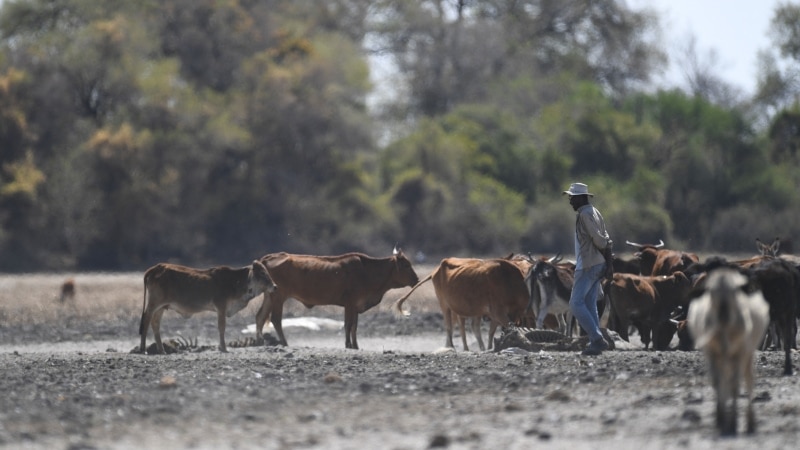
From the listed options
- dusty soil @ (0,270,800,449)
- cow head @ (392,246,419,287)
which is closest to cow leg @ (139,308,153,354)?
dusty soil @ (0,270,800,449)

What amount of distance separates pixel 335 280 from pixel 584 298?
243 inches

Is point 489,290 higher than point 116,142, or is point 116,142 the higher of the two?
point 116,142

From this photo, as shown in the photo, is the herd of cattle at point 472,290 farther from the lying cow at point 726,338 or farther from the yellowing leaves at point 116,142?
the yellowing leaves at point 116,142

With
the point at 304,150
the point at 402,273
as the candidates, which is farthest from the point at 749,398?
the point at 304,150

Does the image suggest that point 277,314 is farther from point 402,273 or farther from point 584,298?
point 584,298

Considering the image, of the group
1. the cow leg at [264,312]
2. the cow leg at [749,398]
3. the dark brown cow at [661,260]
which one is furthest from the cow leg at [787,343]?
the cow leg at [264,312]

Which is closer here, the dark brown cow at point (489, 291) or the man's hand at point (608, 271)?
the man's hand at point (608, 271)

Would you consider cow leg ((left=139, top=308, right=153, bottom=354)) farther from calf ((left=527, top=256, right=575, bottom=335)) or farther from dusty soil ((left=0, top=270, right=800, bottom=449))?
calf ((left=527, top=256, right=575, bottom=335))

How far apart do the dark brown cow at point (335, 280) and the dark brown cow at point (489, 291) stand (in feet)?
4.11

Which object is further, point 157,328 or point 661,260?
point 661,260

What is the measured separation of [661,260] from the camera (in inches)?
893

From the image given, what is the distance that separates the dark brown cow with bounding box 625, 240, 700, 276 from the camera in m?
22.1

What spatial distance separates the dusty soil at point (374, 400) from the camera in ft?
34.4

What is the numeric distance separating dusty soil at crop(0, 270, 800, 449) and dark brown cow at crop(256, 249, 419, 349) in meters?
2.90
